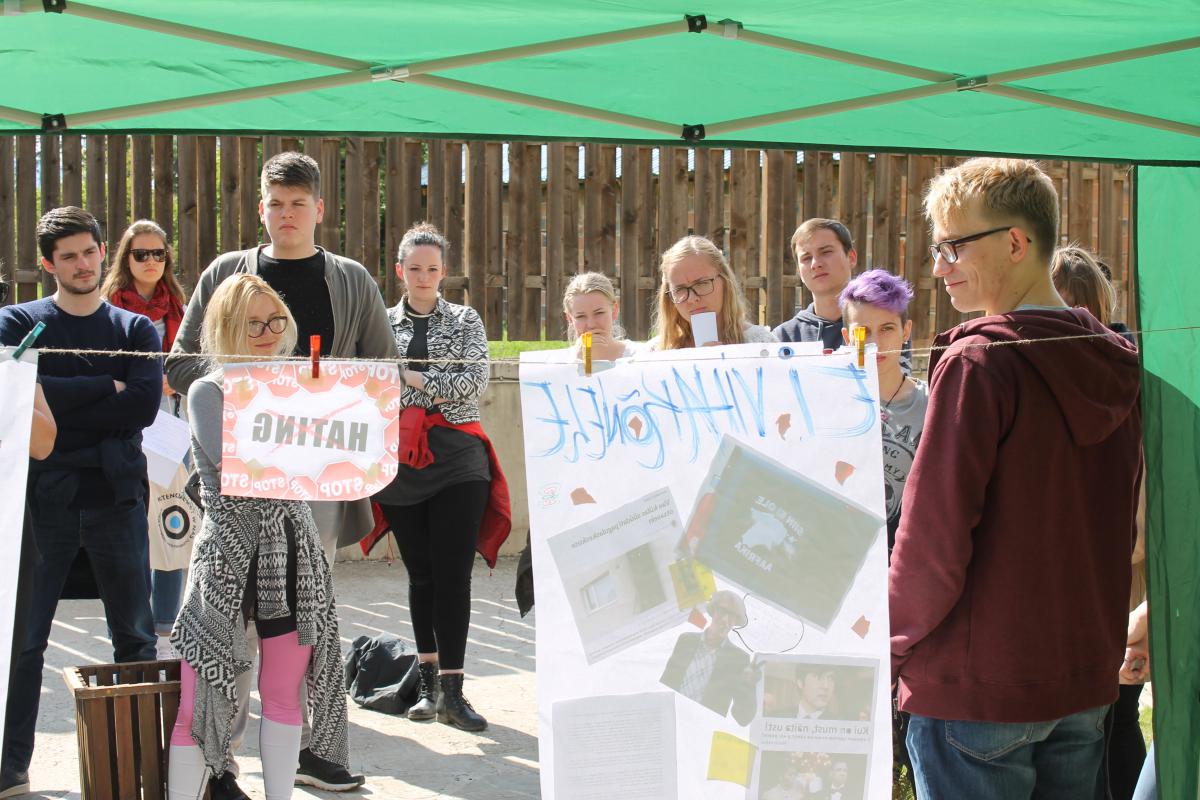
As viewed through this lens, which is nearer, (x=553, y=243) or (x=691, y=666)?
(x=691, y=666)

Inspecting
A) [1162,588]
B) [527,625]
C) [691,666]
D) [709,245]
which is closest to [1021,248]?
[1162,588]

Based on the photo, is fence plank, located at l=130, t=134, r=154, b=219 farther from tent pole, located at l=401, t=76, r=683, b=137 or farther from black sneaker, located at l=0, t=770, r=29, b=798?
tent pole, located at l=401, t=76, r=683, b=137

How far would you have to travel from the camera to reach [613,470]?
2219 mm

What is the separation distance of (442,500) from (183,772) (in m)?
1.40

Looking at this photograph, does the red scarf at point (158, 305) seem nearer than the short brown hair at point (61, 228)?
No

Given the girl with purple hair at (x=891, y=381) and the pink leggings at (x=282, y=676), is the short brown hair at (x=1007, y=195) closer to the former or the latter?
the girl with purple hair at (x=891, y=381)

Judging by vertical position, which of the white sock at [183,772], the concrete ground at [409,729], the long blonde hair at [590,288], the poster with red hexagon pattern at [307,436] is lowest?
the concrete ground at [409,729]

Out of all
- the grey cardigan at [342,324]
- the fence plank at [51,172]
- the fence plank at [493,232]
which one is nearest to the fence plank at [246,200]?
the fence plank at [51,172]

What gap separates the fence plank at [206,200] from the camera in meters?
6.83

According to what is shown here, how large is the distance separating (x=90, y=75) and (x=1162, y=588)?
107 inches

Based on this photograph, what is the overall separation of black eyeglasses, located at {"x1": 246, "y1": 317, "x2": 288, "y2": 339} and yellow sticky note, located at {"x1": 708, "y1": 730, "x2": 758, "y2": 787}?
184 cm

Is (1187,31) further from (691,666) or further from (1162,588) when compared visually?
(691,666)

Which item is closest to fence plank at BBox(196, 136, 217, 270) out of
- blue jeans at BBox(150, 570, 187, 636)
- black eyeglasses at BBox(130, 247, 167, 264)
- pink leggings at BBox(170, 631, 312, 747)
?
black eyeglasses at BBox(130, 247, 167, 264)

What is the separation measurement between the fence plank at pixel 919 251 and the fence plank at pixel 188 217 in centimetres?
432
